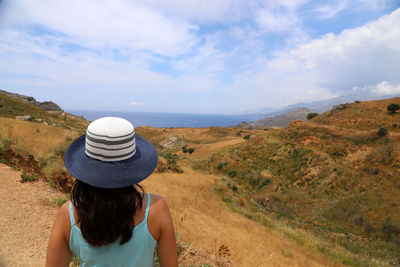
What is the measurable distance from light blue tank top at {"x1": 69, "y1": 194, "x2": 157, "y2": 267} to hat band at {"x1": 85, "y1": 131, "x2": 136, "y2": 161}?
0.39 meters

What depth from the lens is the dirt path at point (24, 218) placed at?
12.7 feet

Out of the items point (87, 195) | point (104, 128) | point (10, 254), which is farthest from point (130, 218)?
point (10, 254)

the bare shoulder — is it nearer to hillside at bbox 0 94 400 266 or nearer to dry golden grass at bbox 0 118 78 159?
hillside at bbox 0 94 400 266

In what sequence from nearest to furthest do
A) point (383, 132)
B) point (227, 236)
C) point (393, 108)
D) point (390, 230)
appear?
point (227, 236) < point (390, 230) < point (383, 132) < point (393, 108)

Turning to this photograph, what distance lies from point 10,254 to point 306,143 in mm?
27040

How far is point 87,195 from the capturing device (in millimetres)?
1338

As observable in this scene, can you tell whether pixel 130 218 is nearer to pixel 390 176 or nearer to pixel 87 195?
pixel 87 195

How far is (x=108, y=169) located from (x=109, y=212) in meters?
0.27

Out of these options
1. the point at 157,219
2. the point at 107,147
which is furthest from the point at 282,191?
the point at 107,147

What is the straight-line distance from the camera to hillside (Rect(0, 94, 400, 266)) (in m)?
6.29

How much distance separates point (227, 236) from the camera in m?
6.49

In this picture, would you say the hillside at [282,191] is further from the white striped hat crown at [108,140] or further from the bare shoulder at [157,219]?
the white striped hat crown at [108,140]

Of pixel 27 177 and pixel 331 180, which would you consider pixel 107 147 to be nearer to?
pixel 27 177

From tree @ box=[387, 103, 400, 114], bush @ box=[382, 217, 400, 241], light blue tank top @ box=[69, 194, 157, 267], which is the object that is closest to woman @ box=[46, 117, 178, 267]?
light blue tank top @ box=[69, 194, 157, 267]
